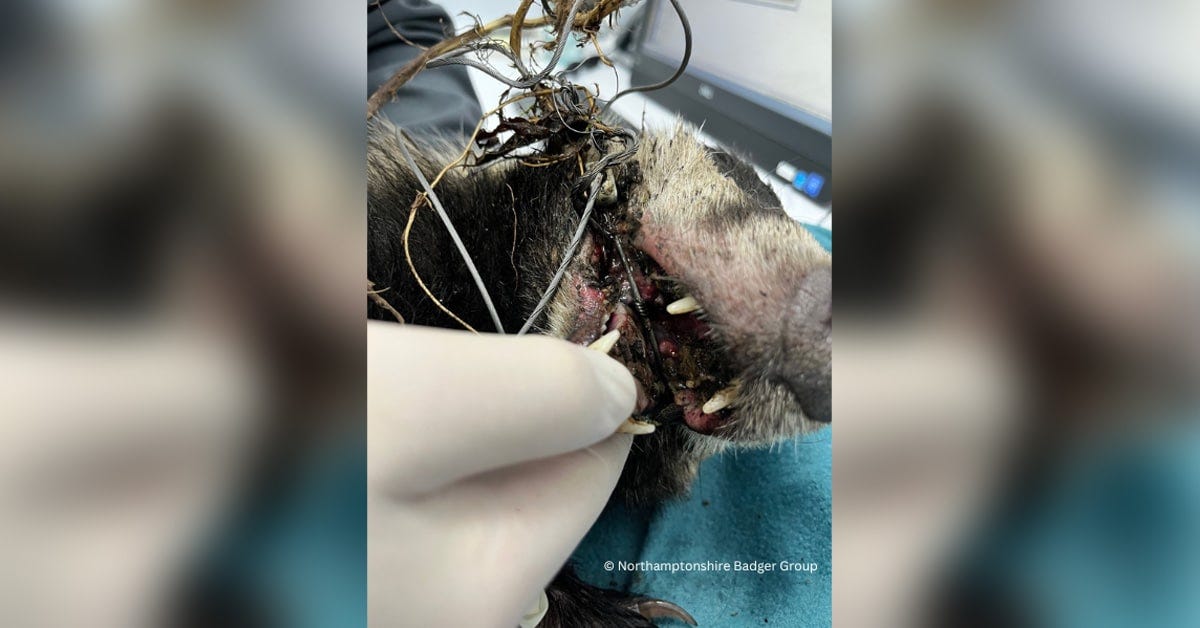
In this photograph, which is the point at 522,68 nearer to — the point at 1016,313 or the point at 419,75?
the point at 419,75

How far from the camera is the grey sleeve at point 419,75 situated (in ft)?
1.68

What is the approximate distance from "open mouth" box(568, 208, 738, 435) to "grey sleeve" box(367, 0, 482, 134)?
0.57 feet

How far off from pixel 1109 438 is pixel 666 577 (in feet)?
1.30

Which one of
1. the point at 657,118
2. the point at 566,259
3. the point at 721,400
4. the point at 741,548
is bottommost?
the point at 741,548

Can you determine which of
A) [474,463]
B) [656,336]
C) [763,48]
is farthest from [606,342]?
[763,48]

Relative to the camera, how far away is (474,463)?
46 cm

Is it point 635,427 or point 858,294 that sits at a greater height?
point 858,294

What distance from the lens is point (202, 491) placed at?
0.47 meters

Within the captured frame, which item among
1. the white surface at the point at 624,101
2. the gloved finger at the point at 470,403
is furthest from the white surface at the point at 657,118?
the gloved finger at the point at 470,403

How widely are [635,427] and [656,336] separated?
0.27 feet

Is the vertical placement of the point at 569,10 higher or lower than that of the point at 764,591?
higher

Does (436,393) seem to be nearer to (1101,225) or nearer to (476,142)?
(476,142)

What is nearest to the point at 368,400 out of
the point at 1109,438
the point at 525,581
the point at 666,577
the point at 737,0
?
the point at 525,581

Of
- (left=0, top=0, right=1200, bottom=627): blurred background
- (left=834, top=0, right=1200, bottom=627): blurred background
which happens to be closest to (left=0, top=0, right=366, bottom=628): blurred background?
(left=0, top=0, right=1200, bottom=627): blurred background
